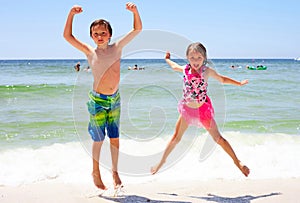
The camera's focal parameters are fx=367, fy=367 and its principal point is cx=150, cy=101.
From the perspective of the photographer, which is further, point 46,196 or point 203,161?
point 203,161

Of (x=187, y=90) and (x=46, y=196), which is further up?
(x=187, y=90)

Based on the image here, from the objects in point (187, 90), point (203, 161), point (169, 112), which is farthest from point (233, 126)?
point (187, 90)

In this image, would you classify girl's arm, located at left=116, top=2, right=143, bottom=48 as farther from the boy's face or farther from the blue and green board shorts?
the blue and green board shorts

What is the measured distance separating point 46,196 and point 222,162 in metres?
2.25

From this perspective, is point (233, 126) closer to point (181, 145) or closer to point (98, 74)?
point (181, 145)

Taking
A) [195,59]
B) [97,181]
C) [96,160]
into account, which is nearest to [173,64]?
[195,59]

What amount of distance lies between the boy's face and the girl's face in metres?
0.80

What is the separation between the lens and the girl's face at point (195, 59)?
3461mm

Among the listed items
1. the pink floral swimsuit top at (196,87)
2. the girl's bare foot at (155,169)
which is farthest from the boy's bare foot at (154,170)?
the pink floral swimsuit top at (196,87)

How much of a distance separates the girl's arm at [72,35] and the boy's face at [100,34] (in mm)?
146

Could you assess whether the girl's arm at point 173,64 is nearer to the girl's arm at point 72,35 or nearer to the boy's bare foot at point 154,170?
the girl's arm at point 72,35

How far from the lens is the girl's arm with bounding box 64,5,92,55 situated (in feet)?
10.5

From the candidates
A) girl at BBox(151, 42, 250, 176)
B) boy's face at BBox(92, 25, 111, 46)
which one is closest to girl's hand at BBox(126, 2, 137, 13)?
boy's face at BBox(92, 25, 111, 46)

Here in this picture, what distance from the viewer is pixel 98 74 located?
3301 millimetres
